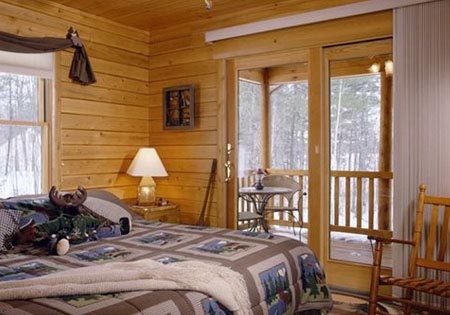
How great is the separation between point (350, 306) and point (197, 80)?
8.23ft

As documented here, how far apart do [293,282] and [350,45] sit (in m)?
2.05

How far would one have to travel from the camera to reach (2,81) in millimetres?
3420

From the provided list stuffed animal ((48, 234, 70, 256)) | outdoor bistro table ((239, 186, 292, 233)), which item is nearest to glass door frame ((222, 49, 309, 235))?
outdoor bistro table ((239, 186, 292, 233))

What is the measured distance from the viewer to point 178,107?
14.3 feet

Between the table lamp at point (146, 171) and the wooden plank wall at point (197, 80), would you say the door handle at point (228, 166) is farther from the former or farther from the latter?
the table lamp at point (146, 171)

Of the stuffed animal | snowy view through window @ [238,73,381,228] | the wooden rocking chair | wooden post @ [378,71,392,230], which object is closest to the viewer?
the stuffed animal

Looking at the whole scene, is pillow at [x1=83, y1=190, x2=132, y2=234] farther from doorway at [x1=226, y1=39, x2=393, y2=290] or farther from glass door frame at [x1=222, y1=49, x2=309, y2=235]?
doorway at [x1=226, y1=39, x2=393, y2=290]

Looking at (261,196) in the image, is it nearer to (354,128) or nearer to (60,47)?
(354,128)

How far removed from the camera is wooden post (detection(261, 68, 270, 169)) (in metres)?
3.90

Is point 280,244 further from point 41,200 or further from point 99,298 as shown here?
point 41,200

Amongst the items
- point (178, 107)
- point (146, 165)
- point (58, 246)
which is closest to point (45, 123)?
point (146, 165)

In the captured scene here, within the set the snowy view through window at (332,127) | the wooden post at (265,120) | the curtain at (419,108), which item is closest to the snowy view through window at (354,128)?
the snowy view through window at (332,127)

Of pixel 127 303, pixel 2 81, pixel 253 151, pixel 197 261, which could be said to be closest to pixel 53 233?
pixel 197 261

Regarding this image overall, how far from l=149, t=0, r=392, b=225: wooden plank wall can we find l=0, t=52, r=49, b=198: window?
123 centimetres
